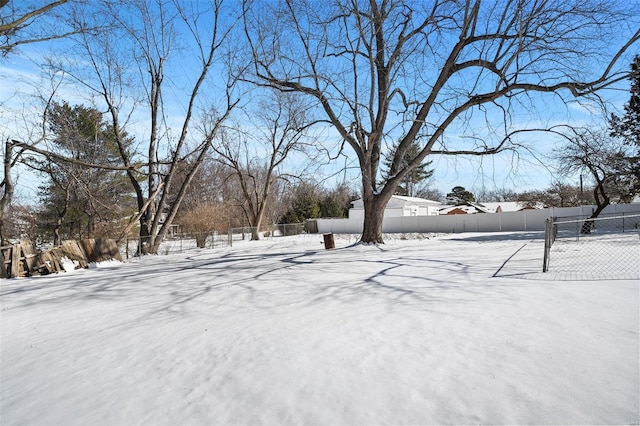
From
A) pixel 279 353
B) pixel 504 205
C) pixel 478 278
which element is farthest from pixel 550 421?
pixel 504 205

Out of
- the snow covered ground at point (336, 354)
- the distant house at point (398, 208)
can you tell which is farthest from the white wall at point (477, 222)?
the snow covered ground at point (336, 354)

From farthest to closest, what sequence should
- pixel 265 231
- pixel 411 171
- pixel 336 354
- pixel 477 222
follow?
pixel 477 222 → pixel 265 231 → pixel 411 171 → pixel 336 354

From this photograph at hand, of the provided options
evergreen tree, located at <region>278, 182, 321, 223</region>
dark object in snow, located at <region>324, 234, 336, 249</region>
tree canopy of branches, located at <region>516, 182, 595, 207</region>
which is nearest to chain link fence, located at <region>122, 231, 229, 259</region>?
dark object in snow, located at <region>324, 234, 336, 249</region>

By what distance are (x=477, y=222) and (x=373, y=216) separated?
2486cm

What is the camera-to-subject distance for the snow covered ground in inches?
120

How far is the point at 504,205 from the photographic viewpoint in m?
56.9

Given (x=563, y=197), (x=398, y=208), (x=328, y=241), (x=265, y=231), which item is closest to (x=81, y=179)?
(x=328, y=241)

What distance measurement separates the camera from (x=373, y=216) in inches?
661

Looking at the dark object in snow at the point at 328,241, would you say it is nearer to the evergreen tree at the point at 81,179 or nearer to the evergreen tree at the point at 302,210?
the evergreen tree at the point at 81,179

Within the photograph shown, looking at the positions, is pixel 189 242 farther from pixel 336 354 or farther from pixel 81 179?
pixel 336 354

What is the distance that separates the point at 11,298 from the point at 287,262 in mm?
6680

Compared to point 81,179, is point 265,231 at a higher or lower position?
lower

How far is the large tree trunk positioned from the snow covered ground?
8.70m

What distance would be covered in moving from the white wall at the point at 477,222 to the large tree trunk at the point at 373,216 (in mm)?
23593
